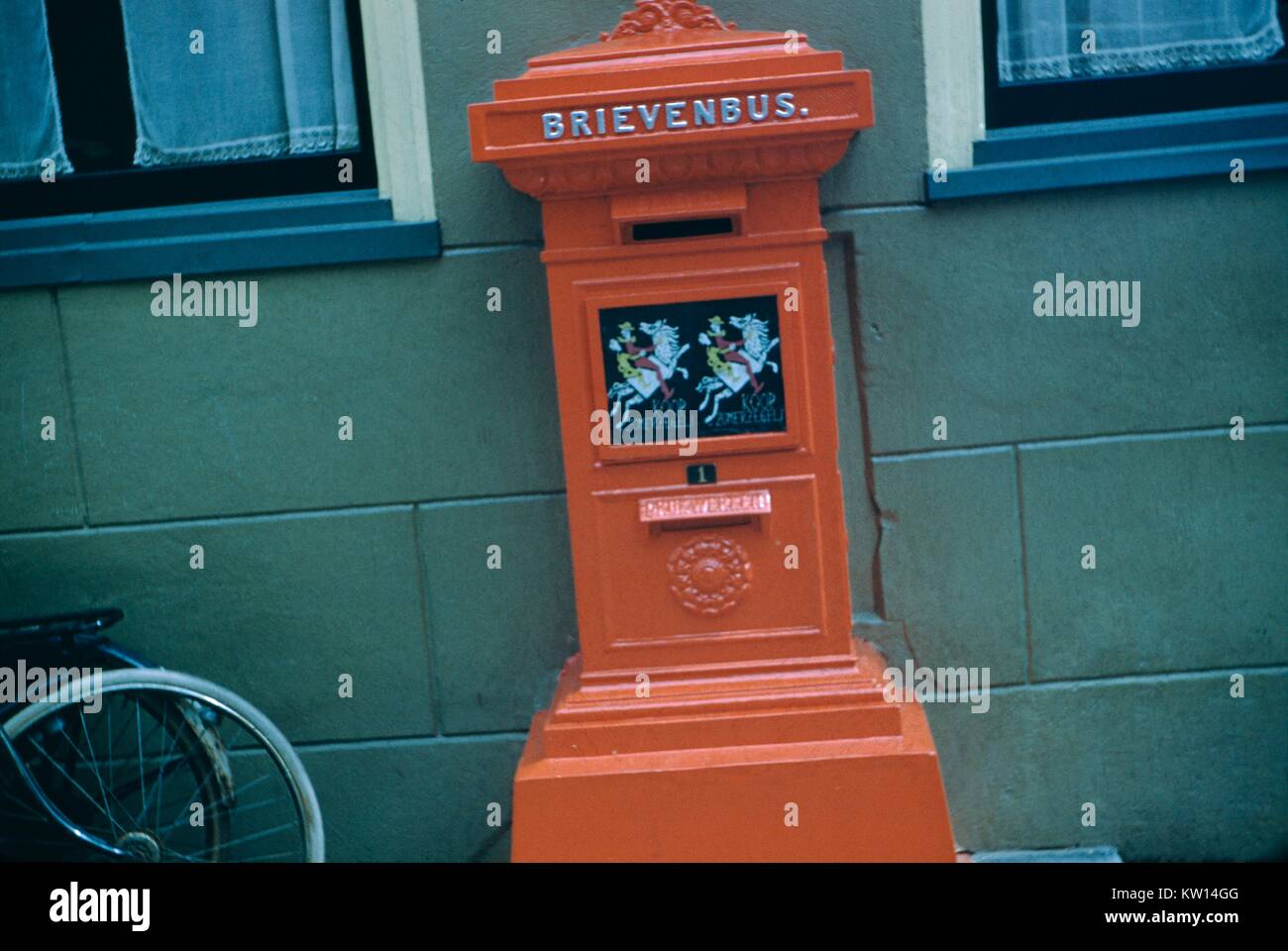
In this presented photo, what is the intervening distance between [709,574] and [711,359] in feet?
1.68

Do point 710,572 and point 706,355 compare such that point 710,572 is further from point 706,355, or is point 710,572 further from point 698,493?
point 706,355

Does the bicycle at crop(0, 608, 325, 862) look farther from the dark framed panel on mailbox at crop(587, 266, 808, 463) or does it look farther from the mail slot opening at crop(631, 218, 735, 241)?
the mail slot opening at crop(631, 218, 735, 241)

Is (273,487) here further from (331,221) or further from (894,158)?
(894,158)

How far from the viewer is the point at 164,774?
10.8 feet

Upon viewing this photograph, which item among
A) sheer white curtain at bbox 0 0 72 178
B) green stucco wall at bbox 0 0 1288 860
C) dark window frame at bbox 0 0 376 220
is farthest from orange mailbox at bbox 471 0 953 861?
sheer white curtain at bbox 0 0 72 178

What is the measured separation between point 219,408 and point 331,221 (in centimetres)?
64

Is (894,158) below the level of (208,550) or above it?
above

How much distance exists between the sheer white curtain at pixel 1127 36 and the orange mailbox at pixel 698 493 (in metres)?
Result: 1.11

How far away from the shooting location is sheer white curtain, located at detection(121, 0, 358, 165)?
3.59 metres

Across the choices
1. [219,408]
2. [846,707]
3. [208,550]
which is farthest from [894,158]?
[208,550]

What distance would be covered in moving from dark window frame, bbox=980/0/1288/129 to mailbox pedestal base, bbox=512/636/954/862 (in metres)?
1.82

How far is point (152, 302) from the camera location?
11.7 ft

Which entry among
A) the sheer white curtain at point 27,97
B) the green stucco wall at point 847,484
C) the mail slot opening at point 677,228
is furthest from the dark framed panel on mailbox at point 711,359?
the sheer white curtain at point 27,97

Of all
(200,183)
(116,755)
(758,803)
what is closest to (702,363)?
(758,803)
